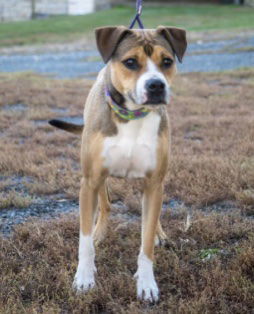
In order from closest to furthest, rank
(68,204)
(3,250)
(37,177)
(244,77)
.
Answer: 1. (3,250)
2. (68,204)
3. (37,177)
4. (244,77)

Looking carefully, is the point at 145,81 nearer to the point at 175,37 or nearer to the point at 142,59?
the point at 142,59

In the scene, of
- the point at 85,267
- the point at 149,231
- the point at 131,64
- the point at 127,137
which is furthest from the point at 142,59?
the point at 85,267

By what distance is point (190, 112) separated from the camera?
941 cm

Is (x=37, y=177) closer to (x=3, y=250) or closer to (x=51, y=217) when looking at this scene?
(x=51, y=217)

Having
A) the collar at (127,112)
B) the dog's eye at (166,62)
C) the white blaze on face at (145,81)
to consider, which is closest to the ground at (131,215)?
the collar at (127,112)

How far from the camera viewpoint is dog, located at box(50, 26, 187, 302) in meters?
3.54

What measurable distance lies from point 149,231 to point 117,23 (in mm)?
30029

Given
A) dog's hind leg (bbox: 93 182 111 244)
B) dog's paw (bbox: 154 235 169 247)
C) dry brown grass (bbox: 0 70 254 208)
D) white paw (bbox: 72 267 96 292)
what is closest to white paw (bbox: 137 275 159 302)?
white paw (bbox: 72 267 96 292)

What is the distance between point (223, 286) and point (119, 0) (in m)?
49.1

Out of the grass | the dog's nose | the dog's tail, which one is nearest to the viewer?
the dog's nose

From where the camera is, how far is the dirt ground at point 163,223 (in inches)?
134

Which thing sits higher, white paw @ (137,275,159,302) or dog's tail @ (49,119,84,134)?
dog's tail @ (49,119,84,134)

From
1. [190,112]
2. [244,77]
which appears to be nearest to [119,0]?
[244,77]

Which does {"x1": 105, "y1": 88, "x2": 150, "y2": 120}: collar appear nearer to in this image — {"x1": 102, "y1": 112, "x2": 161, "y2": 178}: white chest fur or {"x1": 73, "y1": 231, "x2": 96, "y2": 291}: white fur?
{"x1": 102, "y1": 112, "x2": 161, "y2": 178}: white chest fur
